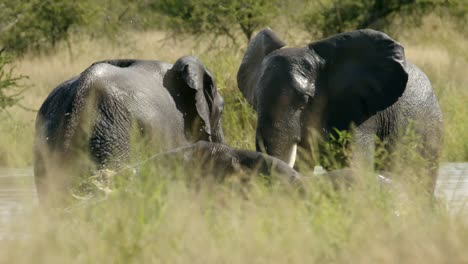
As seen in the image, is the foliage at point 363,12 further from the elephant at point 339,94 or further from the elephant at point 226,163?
the elephant at point 226,163

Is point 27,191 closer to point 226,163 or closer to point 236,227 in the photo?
point 236,227

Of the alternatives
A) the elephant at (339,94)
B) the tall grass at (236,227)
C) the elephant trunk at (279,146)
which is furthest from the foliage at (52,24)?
the tall grass at (236,227)

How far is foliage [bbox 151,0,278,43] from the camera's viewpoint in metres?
24.8

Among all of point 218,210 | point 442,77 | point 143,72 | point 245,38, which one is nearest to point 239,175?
point 218,210

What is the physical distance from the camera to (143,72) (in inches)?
374

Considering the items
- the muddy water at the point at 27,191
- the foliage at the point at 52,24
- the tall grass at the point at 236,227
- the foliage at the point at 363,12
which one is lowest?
the foliage at the point at 52,24

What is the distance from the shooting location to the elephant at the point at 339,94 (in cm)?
897

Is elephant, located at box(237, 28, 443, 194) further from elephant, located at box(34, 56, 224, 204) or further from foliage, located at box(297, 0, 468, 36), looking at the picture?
foliage, located at box(297, 0, 468, 36)

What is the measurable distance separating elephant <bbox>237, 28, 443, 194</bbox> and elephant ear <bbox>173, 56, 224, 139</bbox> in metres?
0.30

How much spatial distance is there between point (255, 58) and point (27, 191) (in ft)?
15.3

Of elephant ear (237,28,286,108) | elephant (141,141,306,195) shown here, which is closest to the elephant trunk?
elephant ear (237,28,286,108)

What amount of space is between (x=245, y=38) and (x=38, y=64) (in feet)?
15.8

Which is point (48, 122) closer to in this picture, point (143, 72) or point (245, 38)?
point (143, 72)

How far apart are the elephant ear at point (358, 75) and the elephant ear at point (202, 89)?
0.95 metres
